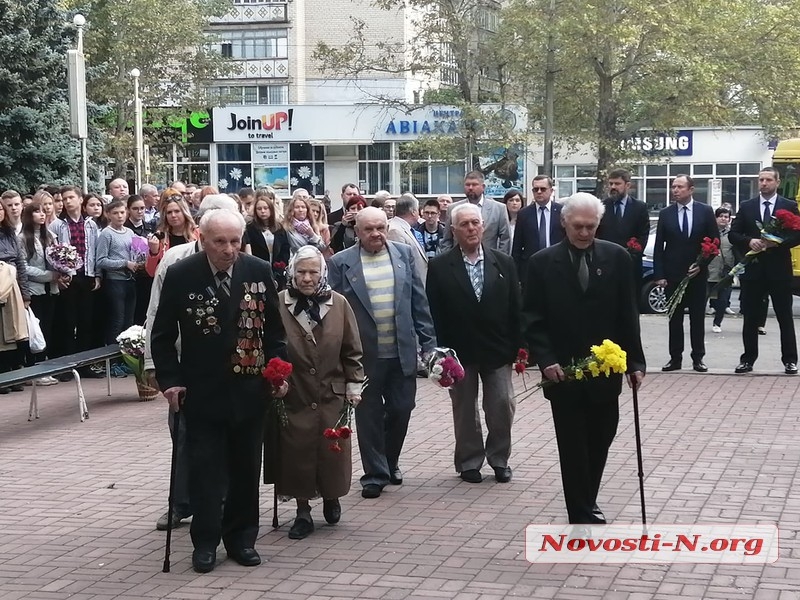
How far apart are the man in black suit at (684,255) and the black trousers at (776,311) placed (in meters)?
0.48

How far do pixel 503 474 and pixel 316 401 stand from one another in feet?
6.50

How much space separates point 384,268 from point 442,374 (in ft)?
2.71

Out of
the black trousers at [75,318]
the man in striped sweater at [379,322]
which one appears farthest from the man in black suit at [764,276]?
the black trousers at [75,318]

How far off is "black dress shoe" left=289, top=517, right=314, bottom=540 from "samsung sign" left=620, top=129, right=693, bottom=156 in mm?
32722

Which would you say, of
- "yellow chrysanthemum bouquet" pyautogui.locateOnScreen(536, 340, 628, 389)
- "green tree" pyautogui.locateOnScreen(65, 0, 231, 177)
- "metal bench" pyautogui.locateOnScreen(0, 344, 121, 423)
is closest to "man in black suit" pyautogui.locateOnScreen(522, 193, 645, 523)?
"yellow chrysanthemum bouquet" pyautogui.locateOnScreen(536, 340, 628, 389)

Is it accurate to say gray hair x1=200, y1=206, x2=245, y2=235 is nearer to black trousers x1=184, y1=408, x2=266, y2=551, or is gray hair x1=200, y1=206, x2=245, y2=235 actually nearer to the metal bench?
black trousers x1=184, y1=408, x2=266, y2=551

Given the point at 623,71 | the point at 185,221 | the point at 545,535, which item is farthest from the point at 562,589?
the point at 623,71

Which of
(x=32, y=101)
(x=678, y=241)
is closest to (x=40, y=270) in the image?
(x=678, y=241)

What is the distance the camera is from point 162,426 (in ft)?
38.3

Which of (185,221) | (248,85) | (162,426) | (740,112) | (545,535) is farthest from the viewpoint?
(248,85)

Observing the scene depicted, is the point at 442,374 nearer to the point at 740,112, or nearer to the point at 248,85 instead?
the point at 740,112

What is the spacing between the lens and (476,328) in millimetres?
9188

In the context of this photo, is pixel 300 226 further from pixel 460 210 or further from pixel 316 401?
pixel 316 401

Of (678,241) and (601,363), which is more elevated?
(678,241)
